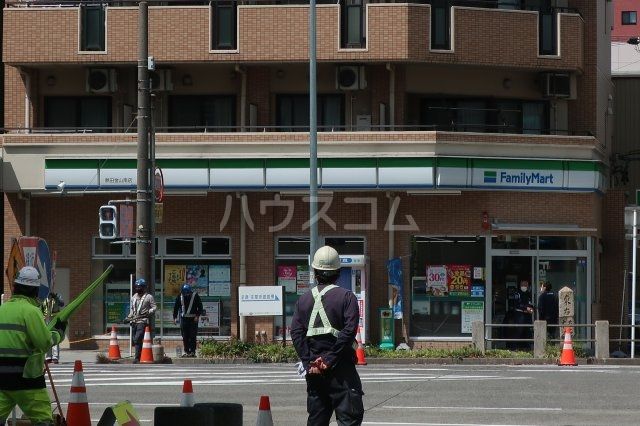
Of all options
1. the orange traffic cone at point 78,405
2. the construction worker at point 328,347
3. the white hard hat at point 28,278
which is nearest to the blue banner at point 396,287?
the orange traffic cone at point 78,405

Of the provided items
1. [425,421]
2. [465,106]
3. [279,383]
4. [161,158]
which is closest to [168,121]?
[161,158]

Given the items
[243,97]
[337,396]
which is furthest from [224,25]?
[337,396]

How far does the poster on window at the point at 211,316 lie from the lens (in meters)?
34.9

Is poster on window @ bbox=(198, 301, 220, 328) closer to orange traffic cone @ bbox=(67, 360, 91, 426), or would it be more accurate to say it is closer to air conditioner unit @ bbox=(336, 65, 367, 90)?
air conditioner unit @ bbox=(336, 65, 367, 90)

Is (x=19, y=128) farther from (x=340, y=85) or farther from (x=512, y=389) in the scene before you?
(x=512, y=389)

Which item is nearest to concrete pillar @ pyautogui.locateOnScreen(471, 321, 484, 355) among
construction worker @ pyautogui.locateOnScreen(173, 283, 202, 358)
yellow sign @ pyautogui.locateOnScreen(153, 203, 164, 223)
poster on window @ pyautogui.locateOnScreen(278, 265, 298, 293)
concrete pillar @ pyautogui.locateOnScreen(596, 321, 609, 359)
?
concrete pillar @ pyautogui.locateOnScreen(596, 321, 609, 359)

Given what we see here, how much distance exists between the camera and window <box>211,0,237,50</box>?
34.5 m

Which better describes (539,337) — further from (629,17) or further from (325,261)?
(629,17)

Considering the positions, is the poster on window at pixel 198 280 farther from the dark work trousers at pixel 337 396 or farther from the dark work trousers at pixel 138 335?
the dark work trousers at pixel 337 396

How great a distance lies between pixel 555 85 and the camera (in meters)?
36.0

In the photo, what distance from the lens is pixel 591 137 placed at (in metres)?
35.3

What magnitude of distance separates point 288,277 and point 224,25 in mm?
6632

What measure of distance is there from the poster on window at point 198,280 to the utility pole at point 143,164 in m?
6.18

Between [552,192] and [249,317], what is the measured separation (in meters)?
8.38
